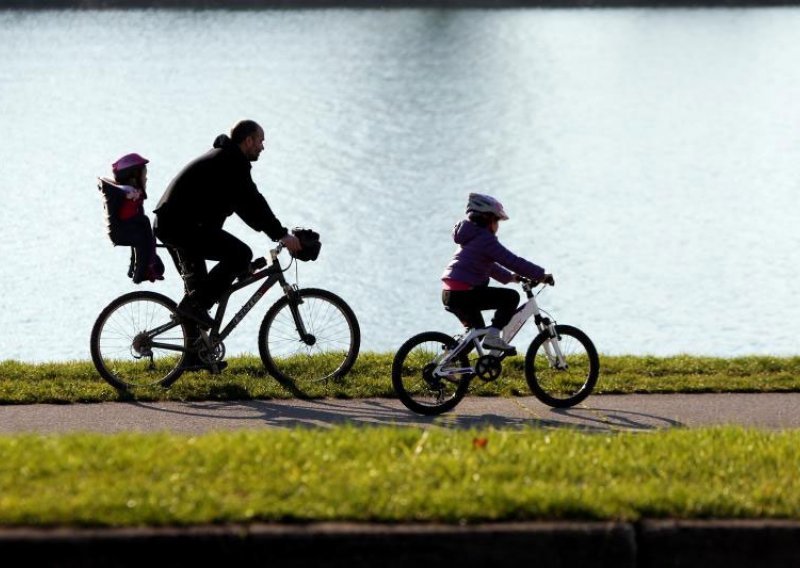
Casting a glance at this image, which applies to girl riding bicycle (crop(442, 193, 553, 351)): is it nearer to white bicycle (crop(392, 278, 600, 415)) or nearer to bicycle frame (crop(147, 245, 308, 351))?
white bicycle (crop(392, 278, 600, 415))

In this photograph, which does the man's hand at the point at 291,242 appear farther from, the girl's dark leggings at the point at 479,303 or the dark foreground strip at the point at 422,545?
the dark foreground strip at the point at 422,545

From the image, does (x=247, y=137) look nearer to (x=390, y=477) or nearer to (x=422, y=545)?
(x=390, y=477)

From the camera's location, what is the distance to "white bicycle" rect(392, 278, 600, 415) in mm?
9453

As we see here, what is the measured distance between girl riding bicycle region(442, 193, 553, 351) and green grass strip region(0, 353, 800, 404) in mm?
620

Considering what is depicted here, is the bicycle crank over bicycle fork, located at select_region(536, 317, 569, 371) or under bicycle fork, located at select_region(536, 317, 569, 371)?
under

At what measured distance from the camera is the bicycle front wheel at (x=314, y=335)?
10203mm

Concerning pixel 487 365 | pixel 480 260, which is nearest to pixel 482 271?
pixel 480 260

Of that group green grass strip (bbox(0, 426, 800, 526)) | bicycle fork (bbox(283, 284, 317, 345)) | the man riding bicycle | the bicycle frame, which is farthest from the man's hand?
green grass strip (bbox(0, 426, 800, 526))

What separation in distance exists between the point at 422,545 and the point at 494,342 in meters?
3.73

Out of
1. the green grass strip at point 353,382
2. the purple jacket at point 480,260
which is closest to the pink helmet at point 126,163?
the green grass strip at point 353,382

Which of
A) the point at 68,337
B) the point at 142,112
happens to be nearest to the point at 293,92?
the point at 142,112

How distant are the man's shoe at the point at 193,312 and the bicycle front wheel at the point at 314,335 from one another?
395 millimetres

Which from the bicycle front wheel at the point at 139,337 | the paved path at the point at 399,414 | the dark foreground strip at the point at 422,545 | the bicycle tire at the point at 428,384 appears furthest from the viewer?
the bicycle front wheel at the point at 139,337

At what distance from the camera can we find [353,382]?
10.3m
